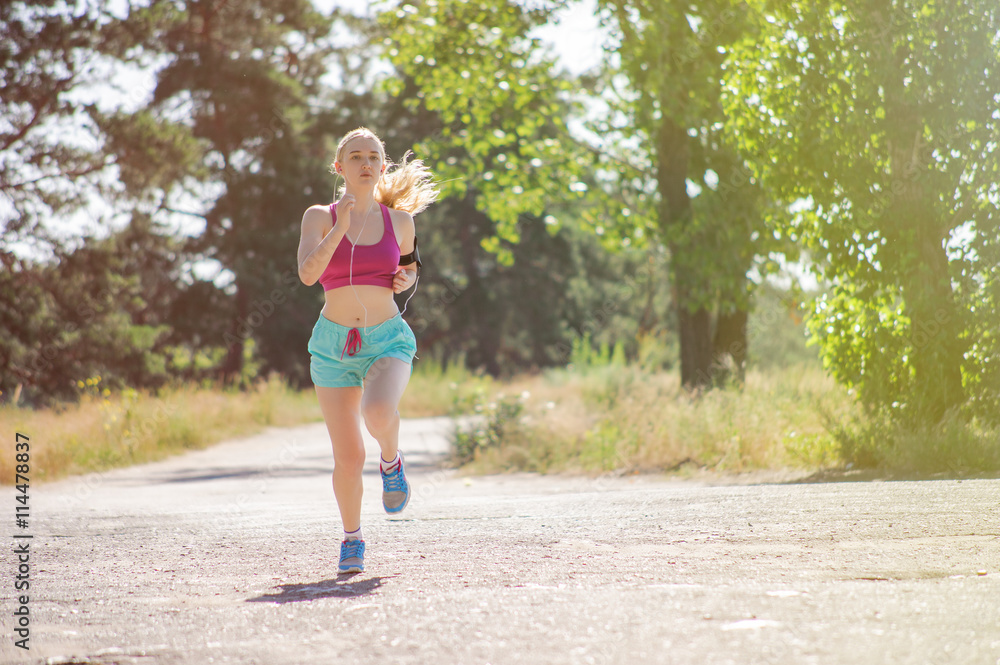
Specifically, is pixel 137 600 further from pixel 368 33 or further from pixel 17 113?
pixel 368 33

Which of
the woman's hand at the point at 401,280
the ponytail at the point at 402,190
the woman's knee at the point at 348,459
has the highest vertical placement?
the ponytail at the point at 402,190

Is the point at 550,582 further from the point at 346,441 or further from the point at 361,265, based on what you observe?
the point at 361,265

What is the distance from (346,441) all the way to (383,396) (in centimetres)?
28

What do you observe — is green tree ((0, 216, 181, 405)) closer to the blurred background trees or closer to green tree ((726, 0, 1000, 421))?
the blurred background trees

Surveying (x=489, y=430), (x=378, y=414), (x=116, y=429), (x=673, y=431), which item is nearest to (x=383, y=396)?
(x=378, y=414)

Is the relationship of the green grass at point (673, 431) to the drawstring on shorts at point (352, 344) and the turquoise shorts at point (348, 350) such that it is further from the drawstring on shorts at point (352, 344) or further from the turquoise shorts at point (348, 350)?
the drawstring on shorts at point (352, 344)

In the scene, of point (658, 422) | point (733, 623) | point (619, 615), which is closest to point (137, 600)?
point (619, 615)

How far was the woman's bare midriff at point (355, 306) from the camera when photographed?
13.3ft

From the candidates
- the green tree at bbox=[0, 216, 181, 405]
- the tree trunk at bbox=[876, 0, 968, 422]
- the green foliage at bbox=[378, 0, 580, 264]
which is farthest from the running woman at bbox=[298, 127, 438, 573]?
the green tree at bbox=[0, 216, 181, 405]

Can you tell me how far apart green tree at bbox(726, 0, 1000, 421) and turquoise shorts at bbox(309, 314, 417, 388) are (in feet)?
16.9

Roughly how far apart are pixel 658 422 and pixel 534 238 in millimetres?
29022

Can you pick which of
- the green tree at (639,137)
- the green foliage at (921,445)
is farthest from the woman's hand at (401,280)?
the green tree at (639,137)

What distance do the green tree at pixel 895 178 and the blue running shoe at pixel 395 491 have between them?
509cm

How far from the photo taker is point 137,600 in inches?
140
